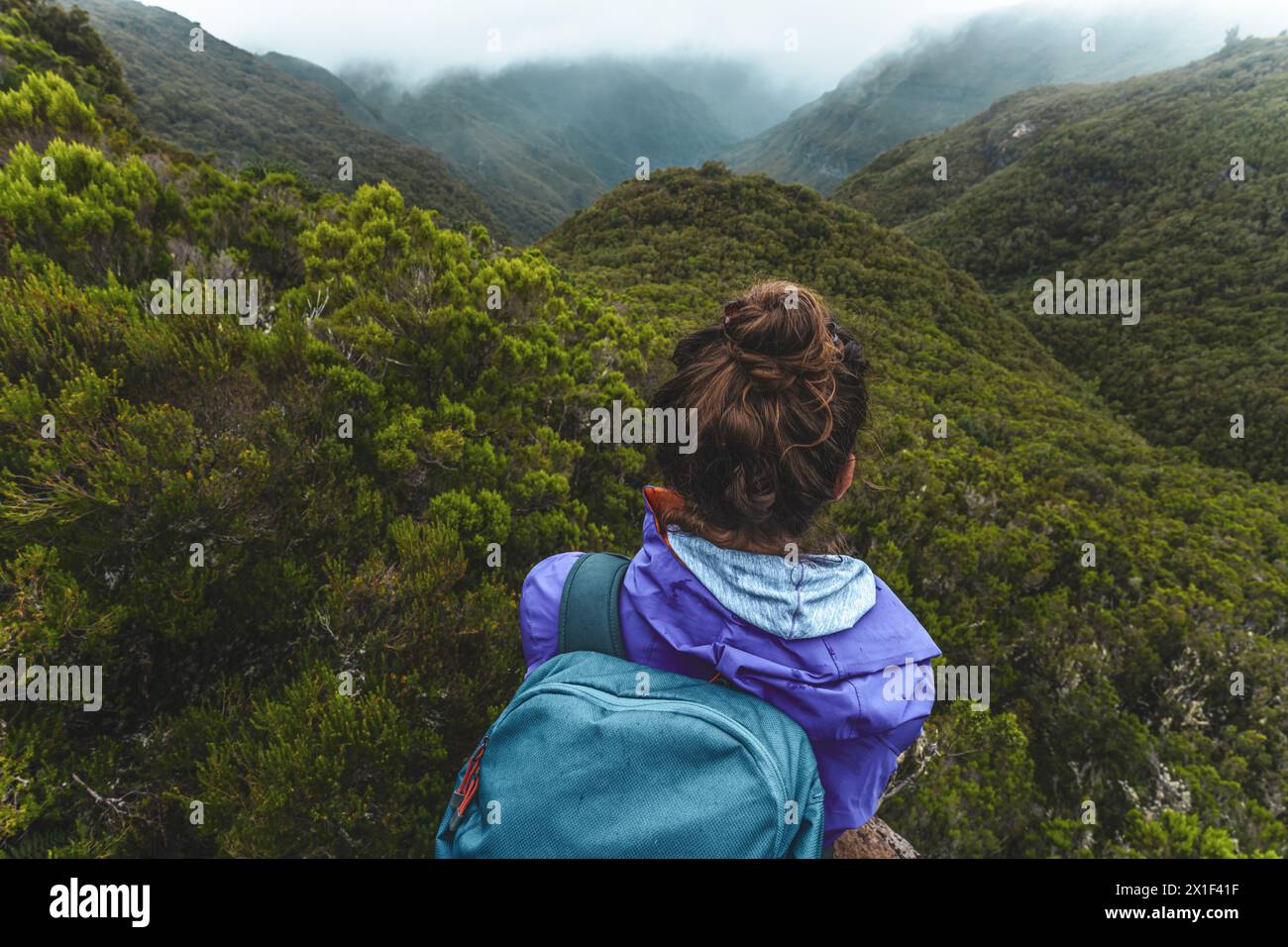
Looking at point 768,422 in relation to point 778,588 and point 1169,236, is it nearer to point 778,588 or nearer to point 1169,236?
point 778,588

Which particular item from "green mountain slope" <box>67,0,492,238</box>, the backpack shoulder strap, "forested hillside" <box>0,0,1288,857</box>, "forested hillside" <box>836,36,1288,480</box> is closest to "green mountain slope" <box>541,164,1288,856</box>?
"forested hillside" <box>0,0,1288,857</box>

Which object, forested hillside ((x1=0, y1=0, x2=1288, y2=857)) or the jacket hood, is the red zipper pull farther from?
forested hillside ((x1=0, y1=0, x2=1288, y2=857))

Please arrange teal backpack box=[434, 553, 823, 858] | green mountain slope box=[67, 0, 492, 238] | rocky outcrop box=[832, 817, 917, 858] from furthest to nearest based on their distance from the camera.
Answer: green mountain slope box=[67, 0, 492, 238]
rocky outcrop box=[832, 817, 917, 858]
teal backpack box=[434, 553, 823, 858]

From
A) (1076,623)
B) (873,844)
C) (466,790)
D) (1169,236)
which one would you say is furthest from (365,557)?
(1169,236)

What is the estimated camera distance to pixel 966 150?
70000 mm

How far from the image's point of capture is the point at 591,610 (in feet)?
5.25

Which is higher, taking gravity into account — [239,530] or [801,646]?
[239,530]

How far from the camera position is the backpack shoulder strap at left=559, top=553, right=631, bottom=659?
5.16 ft

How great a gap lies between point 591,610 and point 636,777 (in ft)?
1.62

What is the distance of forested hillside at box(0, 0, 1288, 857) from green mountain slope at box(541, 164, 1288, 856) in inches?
1.2

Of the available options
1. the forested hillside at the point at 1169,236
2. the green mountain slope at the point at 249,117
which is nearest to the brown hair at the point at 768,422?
the forested hillside at the point at 1169,236

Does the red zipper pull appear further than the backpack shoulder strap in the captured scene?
No
